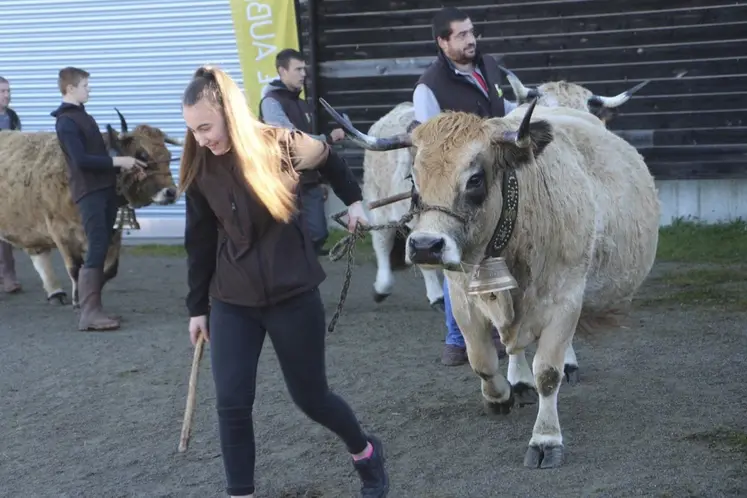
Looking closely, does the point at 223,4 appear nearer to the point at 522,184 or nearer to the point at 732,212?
the point at 732,212

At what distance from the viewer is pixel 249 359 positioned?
4.43 metres

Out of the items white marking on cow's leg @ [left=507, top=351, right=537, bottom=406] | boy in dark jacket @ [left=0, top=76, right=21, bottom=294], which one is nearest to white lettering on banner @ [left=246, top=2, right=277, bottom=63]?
boy in dark jacket @ [left=0, top=76, right=21, bottom=294]

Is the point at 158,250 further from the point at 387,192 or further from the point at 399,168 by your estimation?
the point at 399,168

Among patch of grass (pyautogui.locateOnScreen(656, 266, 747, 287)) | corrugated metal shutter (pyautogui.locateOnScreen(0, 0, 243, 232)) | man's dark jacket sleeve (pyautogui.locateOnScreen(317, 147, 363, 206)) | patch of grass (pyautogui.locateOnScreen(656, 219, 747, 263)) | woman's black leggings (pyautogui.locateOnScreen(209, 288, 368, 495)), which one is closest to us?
woman's black leggings (pyautogui.locateOnScreen(209, 288, 368, 495))

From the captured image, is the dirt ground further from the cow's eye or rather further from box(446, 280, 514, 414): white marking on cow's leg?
the cow's eye

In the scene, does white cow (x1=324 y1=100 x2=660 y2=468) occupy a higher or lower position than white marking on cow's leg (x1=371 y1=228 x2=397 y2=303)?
higher

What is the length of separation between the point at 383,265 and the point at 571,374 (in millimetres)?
3195

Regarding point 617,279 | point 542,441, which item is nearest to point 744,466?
point 542,441

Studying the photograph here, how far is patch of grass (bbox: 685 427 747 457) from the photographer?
5.25m

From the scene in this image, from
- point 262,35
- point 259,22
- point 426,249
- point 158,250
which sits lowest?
Result: point 158,250

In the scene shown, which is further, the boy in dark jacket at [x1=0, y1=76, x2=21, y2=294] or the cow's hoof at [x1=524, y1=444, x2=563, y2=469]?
the boy in dark jacket at [x1=0, y1=76, x2=21, y2=294]

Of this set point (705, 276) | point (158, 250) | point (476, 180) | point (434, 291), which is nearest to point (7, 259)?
point (158, 250)

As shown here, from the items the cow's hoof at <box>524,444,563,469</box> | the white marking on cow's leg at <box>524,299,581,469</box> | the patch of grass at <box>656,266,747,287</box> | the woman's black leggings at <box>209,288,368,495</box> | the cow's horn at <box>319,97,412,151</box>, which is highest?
the cow's horn at <box>319,97,412,151</box>

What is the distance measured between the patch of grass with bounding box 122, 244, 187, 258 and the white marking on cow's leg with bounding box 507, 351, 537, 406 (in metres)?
8.31
